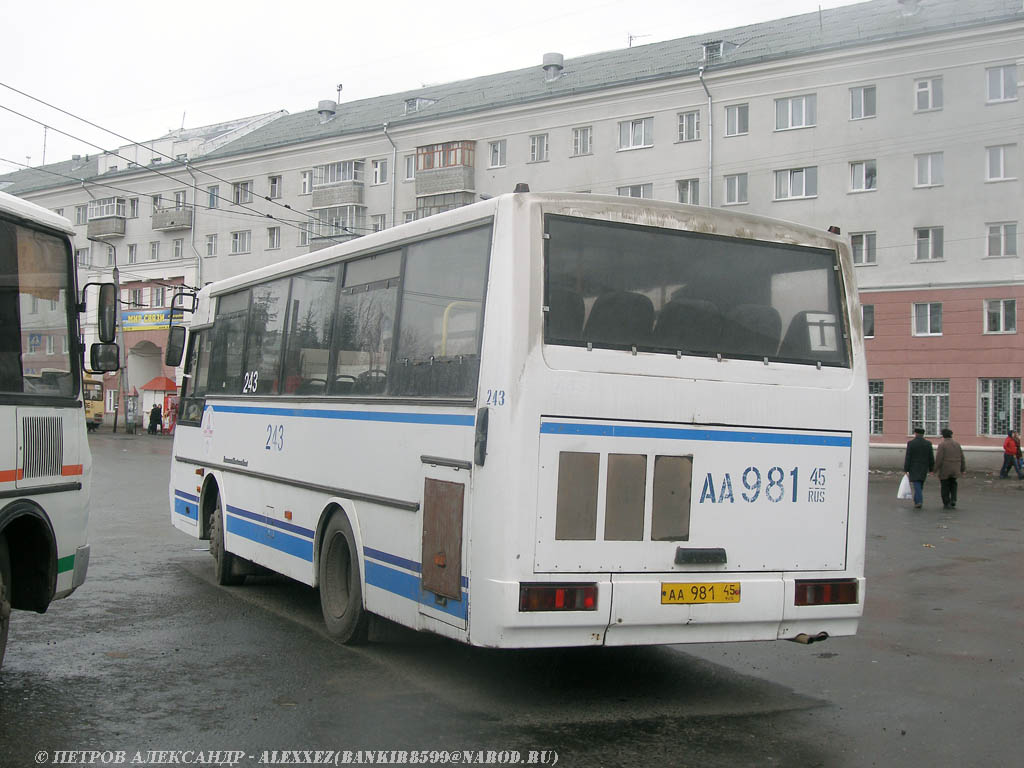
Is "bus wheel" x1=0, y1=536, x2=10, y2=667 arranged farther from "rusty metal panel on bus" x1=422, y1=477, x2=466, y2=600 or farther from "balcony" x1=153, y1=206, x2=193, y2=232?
"balcony" x1=153, y1=206, x2=193, y2=232

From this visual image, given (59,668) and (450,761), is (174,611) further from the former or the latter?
(450,761)

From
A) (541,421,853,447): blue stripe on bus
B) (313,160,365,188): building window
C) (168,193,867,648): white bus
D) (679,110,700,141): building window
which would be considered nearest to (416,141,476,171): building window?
(313,160,365,188): building window

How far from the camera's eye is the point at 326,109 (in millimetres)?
63531

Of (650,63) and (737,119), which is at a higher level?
(650,63)

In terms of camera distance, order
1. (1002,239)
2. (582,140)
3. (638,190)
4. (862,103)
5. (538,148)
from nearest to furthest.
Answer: (1002,239) < (862,103) < (638,190) < (582,140) < (538,148)

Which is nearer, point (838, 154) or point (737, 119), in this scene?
point (838, 154)

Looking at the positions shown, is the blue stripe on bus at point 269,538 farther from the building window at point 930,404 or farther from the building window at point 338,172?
the building window at point 338,172

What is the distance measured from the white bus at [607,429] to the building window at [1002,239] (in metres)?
35.6

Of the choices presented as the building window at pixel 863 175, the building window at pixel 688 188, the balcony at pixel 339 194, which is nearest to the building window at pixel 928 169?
the building window at pixel 863 175

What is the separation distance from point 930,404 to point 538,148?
20.2 m

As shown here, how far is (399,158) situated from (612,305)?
50.6 m

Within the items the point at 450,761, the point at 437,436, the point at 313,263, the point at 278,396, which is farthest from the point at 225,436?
the point at 450,761

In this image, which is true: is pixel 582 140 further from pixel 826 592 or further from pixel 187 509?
pixel 826 592

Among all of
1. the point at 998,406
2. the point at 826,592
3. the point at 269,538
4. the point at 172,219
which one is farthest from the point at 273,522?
the point at 172,219
